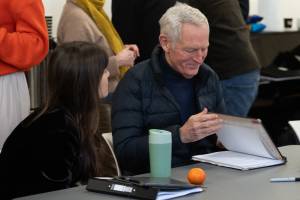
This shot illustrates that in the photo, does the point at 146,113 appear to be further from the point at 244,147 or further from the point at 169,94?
the point at 244,147

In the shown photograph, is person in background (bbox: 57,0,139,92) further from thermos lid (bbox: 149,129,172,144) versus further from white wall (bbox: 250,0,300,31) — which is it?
white wall (bbox: 250,0,300,31)

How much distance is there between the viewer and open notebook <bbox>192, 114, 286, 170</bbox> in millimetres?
2221

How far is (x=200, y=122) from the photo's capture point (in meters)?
2.27

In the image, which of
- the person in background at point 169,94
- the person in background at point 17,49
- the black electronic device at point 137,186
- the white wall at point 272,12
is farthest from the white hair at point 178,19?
the white wall at point 272,12

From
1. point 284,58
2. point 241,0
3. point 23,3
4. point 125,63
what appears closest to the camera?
point 23,3

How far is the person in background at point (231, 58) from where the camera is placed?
11.1 feet

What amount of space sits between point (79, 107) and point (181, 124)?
0.49m

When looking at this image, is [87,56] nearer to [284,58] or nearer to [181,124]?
[181,124]

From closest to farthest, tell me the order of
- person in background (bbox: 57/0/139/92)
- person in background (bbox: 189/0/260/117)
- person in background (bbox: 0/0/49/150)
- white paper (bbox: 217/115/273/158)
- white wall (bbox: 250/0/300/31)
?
white paper (bbox: 217/115/273/158) < person in background (bbox: 0/0/49/150) < person in background (bbox: 57/0/139/92) < person in background (bbox: 189/0/260/117) < white wall (bbox: 250/0/300/31)

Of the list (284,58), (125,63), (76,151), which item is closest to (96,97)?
(76,151)

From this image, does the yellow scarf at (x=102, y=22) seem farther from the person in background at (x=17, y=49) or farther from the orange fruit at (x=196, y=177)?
the orange fruit at (x=196, y=177)

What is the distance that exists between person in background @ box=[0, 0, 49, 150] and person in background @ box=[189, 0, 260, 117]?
1004 mm

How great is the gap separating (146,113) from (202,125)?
30 cm

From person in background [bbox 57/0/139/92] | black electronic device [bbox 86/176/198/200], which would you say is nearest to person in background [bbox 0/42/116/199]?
black electronic device [bbox 86/176/198/200]
